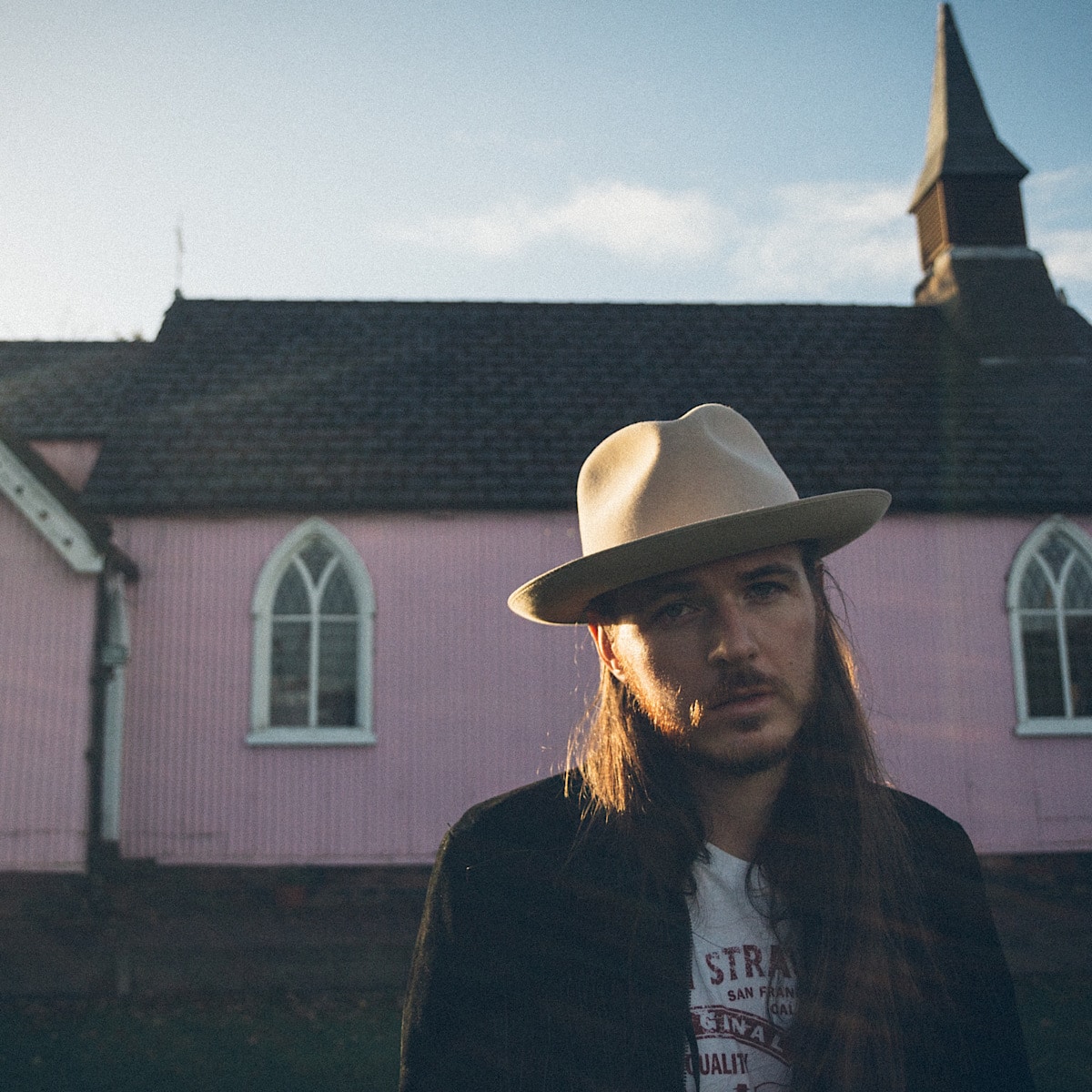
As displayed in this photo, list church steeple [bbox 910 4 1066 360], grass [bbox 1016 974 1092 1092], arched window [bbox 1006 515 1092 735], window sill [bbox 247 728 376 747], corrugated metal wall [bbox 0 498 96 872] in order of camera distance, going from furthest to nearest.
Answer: church steeple [bbox 910 4 1066 360] → arched window [bbox 1006 515 1092 735] → window sill [bbox 247 728 376 747] → corrugated metal wall [bbox 0 498 96 872] → grass [bbox 1016 974 1092 1092]

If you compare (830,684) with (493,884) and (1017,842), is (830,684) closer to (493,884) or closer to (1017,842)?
(493,884)

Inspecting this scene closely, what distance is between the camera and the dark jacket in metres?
1.80

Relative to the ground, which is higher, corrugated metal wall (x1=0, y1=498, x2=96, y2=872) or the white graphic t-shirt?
corrugated metal wall (x1=0, y1=498, x2=96, y2=872)

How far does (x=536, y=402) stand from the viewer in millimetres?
12297

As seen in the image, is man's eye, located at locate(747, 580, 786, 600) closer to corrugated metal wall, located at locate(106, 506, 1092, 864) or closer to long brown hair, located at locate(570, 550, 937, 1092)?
long brown hair, located at locate(570, 550, 937, 1092)

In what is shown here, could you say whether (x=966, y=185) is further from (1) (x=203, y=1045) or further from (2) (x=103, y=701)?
(1) (x=203, y=1045)

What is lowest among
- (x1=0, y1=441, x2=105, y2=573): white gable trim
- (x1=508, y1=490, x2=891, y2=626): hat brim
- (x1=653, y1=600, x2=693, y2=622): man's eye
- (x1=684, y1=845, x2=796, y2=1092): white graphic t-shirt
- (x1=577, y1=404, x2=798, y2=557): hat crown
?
(x1=684, y1=845, x2=796, y2=1092): white graphic t-shirt

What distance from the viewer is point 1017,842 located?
10297 mm

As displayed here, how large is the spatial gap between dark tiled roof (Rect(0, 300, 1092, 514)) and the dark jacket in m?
8.73

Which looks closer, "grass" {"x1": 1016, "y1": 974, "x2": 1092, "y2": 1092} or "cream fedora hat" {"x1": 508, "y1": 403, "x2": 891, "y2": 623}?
"cream fedora hat" {"x1": 508, "y1": 403, "x2": 891, "y2": 623}

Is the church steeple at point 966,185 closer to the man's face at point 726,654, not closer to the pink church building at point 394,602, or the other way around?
the pink church building at point 394,602

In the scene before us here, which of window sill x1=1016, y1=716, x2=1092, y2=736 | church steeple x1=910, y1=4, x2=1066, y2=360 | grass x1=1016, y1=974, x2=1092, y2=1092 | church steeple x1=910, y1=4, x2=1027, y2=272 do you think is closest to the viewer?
grass x1=1016, y1=974, x2=1092, y2=1092

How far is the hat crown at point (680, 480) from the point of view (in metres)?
2.15

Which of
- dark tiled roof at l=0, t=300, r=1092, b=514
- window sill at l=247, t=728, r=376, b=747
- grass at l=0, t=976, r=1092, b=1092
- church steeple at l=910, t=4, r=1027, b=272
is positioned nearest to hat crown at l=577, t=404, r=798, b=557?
grass at l=0, t=976, r=1092, b=1092
